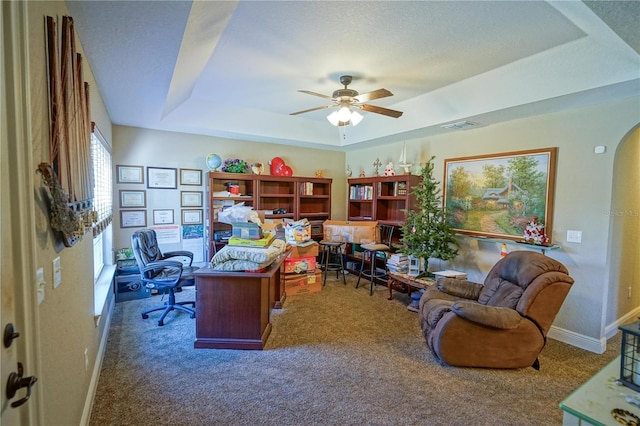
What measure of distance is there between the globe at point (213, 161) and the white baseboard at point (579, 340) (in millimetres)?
4850

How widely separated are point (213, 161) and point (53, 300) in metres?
3.59

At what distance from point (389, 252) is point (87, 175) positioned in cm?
398

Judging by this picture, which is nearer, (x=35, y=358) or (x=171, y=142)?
(x=35, y=358)

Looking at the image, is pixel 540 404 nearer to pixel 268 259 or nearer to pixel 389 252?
pixel 268 259

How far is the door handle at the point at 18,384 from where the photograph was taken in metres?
0.91

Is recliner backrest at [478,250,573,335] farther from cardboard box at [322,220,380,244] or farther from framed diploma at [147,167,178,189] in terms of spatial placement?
framed diploma at [147,167,178,189]

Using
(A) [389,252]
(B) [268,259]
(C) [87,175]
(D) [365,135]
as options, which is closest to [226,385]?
(B) [268,259]

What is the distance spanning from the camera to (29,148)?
1060mm

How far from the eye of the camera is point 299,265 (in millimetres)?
4602

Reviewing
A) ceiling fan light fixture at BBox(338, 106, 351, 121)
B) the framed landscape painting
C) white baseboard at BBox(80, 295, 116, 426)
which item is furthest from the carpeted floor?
ceiling fan light fixture at BBox(338, 106, 351, 121)

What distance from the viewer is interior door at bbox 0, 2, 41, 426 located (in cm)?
92

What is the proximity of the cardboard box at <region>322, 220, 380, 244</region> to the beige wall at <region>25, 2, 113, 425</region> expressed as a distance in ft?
12.4

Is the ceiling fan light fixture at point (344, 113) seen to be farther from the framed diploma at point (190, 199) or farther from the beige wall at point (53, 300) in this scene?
the framed diploma at point (190, 199)

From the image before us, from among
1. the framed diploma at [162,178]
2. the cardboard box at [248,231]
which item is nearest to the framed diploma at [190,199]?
the framed diploma at [162,178]
